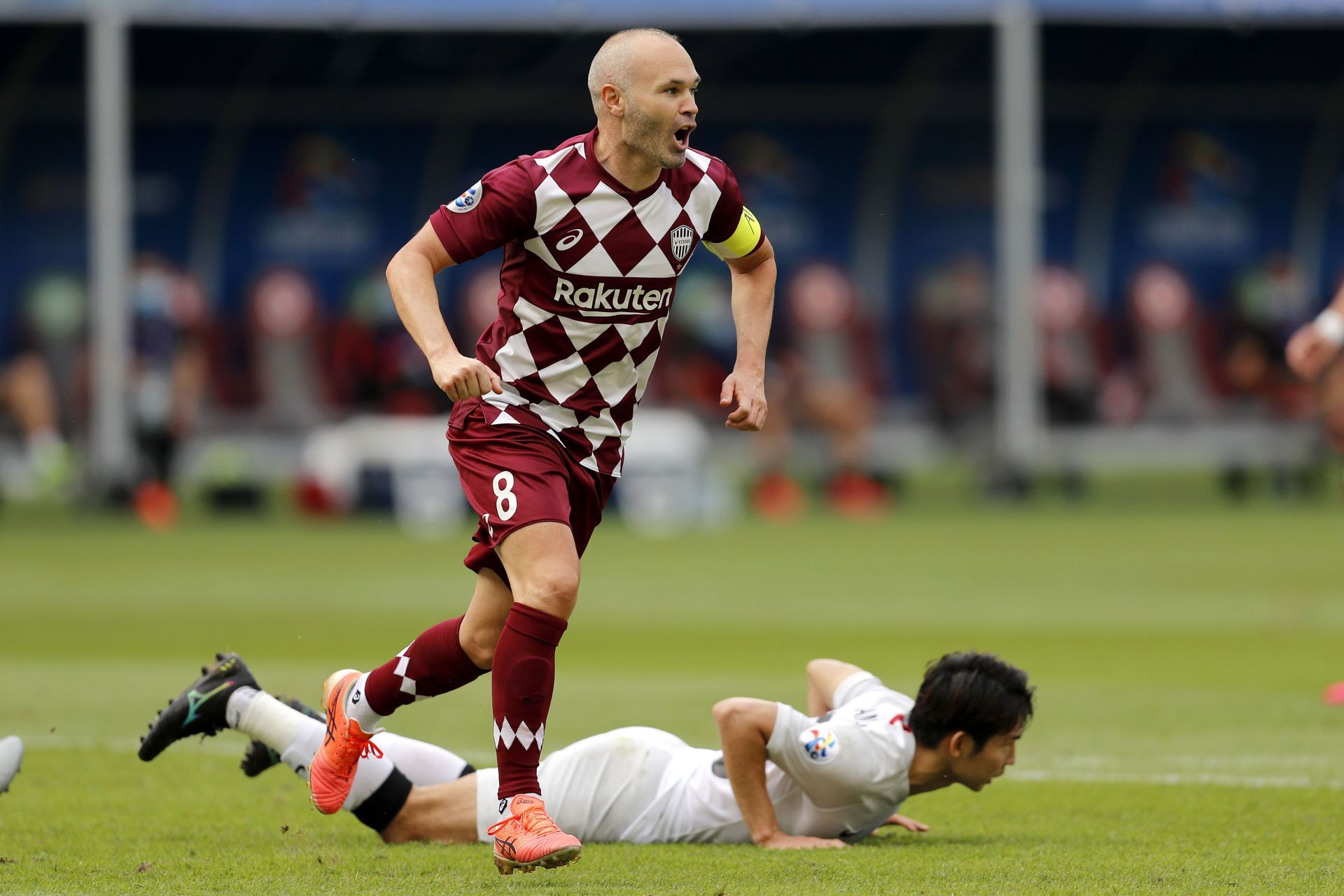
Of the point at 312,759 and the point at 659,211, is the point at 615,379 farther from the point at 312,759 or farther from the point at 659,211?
the point at 312,759

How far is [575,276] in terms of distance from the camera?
5.06m

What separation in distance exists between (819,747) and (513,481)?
1.00m

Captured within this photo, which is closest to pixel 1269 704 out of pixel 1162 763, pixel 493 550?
pixel 1162 763

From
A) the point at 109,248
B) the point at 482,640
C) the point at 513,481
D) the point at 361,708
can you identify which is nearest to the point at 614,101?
the point at 513,481

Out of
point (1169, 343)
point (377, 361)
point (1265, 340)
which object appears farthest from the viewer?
point (1169, 343)

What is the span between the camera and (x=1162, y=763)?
22.5 ft

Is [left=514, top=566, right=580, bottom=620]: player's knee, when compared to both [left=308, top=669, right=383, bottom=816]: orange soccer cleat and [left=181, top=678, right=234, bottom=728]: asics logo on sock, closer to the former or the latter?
[left=308, top=669, right=383, bottom=816]: orange soccer cleat

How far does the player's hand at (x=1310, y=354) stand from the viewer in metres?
5.63

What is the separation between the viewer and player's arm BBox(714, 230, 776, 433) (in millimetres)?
5314

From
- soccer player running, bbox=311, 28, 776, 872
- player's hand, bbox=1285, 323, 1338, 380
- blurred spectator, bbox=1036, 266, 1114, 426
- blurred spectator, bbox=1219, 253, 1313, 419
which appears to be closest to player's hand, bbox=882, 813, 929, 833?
soccer player running, bbox=311, 28, 776, 872

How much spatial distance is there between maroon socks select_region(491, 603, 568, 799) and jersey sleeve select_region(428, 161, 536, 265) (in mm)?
860

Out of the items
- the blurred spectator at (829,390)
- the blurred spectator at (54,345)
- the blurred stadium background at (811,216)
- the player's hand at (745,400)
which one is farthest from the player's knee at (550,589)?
the blurred spectator at (54,345)

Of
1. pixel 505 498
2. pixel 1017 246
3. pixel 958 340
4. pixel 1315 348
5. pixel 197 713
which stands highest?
pixel 1017 246

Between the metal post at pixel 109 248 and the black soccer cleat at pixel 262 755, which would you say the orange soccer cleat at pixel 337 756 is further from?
the metal post at pixel 109 248
